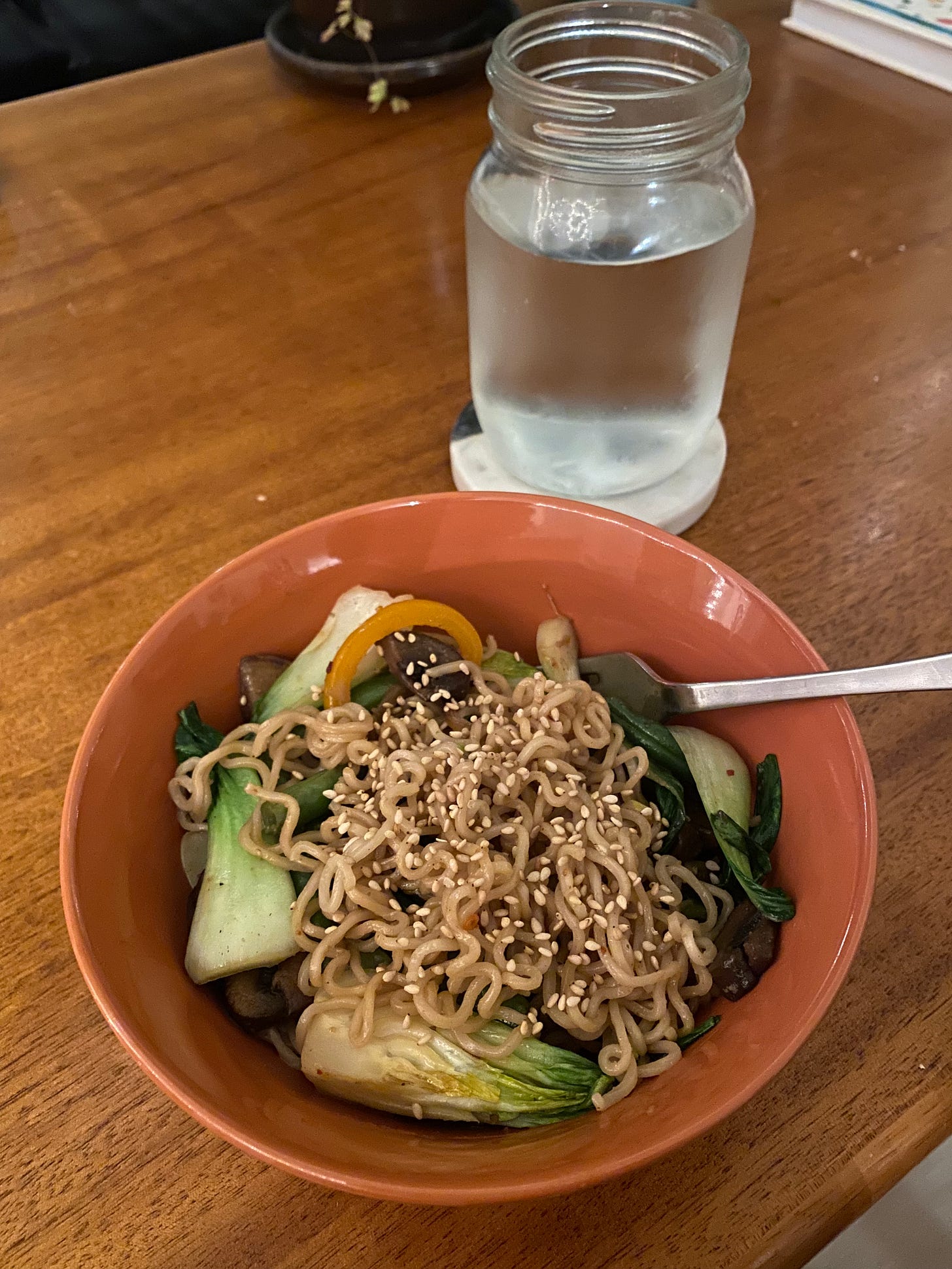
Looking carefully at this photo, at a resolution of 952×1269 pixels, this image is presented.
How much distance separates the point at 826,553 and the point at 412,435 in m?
0.80

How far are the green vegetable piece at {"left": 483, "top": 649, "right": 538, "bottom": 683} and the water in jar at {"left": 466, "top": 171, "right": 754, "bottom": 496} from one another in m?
0.38

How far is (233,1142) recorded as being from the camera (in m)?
0.81

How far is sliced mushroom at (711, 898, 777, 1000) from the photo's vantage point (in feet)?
3.30

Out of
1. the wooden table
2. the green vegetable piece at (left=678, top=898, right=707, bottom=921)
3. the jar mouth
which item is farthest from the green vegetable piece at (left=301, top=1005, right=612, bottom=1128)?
the jar mouth

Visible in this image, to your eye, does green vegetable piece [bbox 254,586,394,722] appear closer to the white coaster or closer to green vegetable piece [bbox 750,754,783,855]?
the white coaster

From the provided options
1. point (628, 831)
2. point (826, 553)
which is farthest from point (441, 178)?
point (628, 831)

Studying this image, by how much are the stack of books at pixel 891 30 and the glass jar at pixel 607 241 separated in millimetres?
1550

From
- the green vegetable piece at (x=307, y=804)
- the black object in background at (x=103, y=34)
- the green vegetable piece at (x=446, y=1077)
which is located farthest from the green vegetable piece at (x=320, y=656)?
the black object in background at (x=103, y=34)

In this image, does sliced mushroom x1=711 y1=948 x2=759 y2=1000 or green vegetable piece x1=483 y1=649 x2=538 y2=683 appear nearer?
sliced mushroom x1=711 y1=948 x2=759 y2=1000

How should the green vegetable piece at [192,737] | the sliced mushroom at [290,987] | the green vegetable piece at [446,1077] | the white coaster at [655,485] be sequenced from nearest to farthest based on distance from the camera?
the green vegetable piece at [446,1077]
the sliced mushroom at [290,987]
the green vegetable piece at [192,737]
the white coaster at [655,485]

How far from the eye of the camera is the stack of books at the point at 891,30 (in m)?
2.53

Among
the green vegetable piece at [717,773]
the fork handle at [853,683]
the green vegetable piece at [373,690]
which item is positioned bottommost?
the green vegetable piece at [373,690]

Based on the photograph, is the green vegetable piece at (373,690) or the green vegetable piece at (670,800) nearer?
the green vegetable piece at (670,800)

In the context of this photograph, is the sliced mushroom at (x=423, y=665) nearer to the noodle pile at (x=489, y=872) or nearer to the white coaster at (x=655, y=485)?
the noodle pile at (x=489, y=872)
